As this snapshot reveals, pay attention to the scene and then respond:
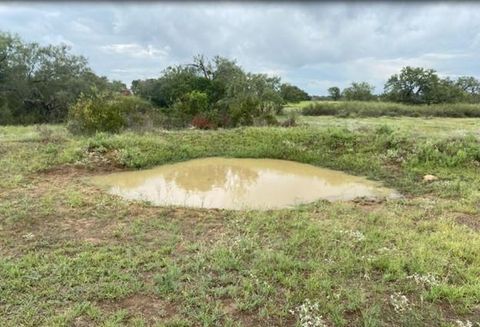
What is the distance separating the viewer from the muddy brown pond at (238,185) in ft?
23.6

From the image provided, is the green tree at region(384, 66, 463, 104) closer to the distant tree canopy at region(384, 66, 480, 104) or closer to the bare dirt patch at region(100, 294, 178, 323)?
the distant tree canopy at region(384, 66, 480, 104)

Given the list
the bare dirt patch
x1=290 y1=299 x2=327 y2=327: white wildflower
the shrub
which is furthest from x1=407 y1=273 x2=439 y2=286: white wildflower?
the shrub

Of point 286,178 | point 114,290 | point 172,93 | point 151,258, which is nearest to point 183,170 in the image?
point 286,178

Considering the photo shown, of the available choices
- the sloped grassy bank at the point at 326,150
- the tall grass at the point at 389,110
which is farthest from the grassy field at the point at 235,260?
the tall grass at the point at 389,110

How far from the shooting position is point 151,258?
4.23 m

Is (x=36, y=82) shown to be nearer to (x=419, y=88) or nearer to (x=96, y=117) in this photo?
(x=96, y=117)

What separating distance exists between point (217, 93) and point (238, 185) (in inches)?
649

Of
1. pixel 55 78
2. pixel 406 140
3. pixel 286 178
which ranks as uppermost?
pixel 55 78

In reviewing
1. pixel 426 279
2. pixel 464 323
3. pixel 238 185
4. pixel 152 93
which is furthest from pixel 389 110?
pixel 464 323

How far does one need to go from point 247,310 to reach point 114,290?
3.93 ft

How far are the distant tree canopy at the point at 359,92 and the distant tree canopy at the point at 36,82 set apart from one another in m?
23.3

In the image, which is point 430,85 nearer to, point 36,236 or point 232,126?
point 232,126

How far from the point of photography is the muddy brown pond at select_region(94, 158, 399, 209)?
7.21 m

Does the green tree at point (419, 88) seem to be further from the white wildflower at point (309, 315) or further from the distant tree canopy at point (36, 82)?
the white wildflower at point (309, 315)
